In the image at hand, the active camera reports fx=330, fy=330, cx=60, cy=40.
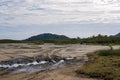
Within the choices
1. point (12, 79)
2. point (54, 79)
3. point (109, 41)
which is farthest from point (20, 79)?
point (109, 41)

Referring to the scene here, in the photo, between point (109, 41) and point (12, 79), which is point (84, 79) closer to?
point (12, 79)

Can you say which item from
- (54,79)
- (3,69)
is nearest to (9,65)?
(3,69)

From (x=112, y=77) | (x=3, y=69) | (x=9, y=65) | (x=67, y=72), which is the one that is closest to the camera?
(x=112, y=77)

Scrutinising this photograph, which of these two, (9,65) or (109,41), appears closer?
(9,65)

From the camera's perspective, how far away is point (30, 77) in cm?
2320

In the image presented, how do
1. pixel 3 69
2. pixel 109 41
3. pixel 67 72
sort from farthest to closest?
1. pixel 109 41
2. pixel 3 69
3. pixel 67 72

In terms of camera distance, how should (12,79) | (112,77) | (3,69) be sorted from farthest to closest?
(3,69)
(12,79)
(112,77)

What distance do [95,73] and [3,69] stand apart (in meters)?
8.79

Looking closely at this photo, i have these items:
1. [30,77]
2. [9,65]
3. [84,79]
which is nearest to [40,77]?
[30,77]

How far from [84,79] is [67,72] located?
3.81 m

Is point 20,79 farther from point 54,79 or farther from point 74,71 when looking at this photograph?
point 74,71

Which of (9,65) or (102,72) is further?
(9,65)

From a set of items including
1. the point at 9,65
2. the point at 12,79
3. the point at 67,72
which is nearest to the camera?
the point at 12,79

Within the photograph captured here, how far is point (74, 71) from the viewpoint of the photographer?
2648 centimetres
